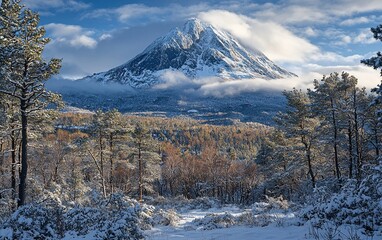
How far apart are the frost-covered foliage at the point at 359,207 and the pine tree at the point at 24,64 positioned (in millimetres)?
11351

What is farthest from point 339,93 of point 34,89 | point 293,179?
point 34,89

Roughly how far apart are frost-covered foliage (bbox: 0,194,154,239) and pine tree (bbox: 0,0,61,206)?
232 inches

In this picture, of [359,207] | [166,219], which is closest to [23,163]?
[166,219]

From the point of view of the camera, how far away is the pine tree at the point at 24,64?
14.2 m

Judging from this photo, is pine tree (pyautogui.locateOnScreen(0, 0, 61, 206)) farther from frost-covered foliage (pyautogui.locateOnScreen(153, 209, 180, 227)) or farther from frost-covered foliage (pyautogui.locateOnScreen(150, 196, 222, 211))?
frost-covered foliage (pyautogui.locateOnScreen(150, 196, 222, 211))

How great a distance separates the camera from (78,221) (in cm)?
930

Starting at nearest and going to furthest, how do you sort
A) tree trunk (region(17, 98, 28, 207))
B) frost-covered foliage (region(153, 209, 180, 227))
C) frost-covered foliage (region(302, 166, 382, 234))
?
frost-covered foliage (region(302, 166, 382, 234)) → tree trunk (region(17, 98, 28, 207)) → frost-covered foliage (region(153, 209, 180, 227))

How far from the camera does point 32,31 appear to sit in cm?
1538

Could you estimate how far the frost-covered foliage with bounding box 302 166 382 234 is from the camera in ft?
26.3

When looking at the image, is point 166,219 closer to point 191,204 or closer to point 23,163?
point 23,163

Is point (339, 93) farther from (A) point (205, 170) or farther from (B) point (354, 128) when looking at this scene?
(A) point (205, 170)

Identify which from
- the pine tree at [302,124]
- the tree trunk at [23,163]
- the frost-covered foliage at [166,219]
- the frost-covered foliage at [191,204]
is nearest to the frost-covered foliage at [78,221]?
the tree trunk at [23,163]

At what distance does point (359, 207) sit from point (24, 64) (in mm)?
13691

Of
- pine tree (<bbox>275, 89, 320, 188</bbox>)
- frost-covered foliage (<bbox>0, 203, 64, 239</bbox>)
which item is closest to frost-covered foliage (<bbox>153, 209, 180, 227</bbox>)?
frost-covered foliage (<bbox>0, 203, 64, 239</bbox>)
